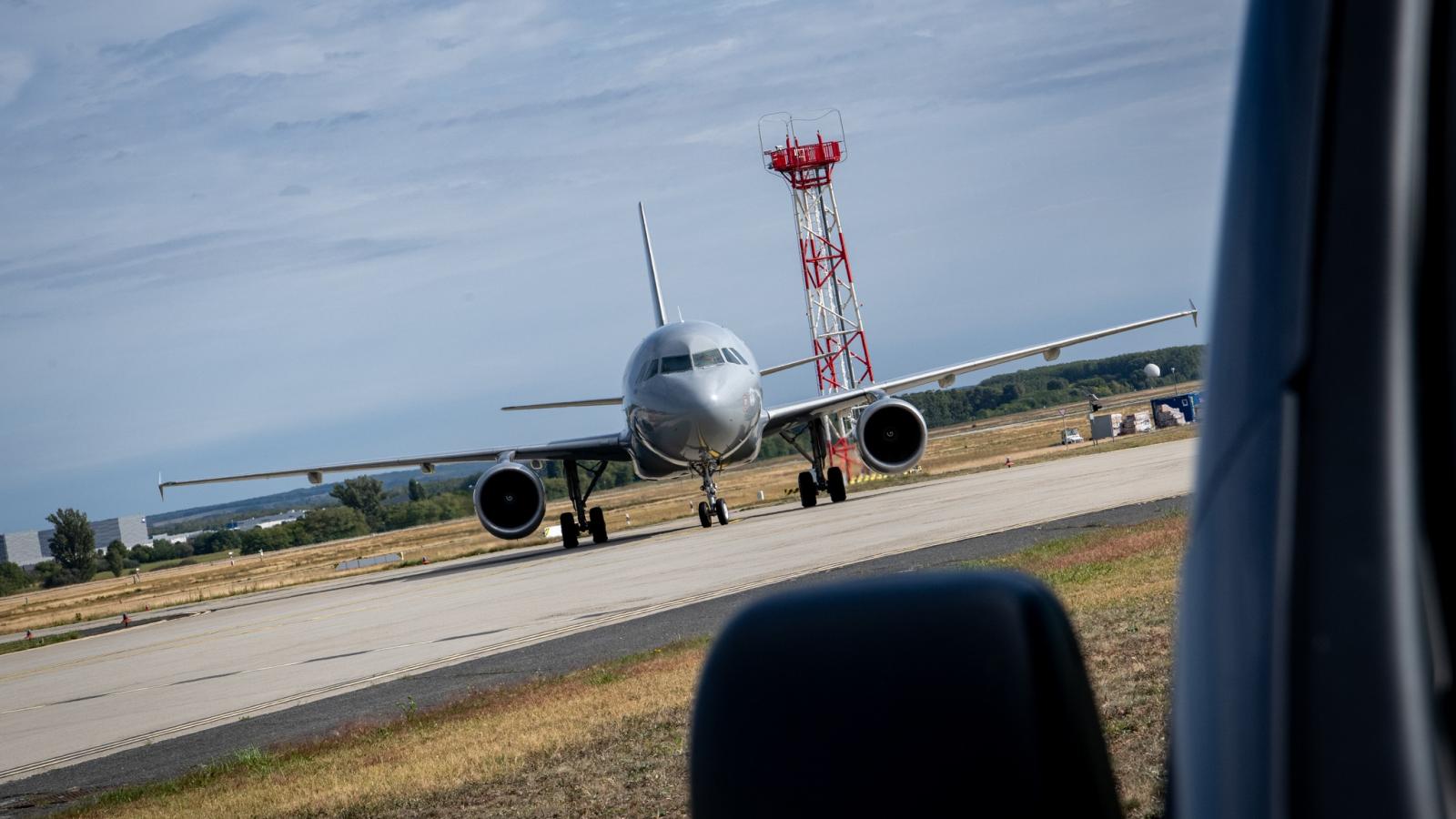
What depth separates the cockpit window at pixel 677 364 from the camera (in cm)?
2217

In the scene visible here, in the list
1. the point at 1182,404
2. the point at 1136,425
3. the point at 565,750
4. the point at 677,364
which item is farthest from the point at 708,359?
the point at 1136,425

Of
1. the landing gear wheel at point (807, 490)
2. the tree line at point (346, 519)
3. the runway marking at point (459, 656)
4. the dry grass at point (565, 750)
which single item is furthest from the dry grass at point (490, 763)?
the tree line at point (346, 519)

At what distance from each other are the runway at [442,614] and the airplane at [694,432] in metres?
1.00

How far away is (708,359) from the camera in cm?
2245

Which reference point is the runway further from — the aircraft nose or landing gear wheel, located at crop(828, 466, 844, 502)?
the aircraft nose

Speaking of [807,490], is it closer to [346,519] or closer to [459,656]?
[459,656]

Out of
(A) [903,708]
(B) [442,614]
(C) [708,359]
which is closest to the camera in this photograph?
(A) [903,708]

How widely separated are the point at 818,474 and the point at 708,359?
6828 millimetres

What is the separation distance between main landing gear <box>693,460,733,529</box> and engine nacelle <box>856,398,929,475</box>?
2573 millimetres

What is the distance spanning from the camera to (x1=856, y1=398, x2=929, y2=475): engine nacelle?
24.3 metres

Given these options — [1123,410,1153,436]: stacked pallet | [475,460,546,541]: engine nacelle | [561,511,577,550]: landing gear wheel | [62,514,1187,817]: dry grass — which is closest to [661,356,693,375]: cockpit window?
[475,460,546,541]: engine nacelle

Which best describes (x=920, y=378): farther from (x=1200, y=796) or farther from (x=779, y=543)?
(x=1200, y=796)

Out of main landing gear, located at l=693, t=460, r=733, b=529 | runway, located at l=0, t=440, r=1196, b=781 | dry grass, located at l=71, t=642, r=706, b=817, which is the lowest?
runway, located at l=0, t=440, r=1196, b=781

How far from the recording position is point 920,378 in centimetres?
2742
